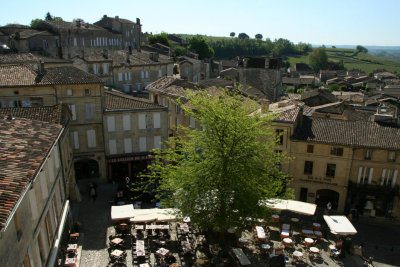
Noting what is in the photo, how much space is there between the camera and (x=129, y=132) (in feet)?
102

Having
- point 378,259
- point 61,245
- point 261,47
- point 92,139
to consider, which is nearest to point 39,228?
point 61,245

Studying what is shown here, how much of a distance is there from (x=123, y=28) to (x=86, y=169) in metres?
59.5

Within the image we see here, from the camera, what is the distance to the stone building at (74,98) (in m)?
28.1

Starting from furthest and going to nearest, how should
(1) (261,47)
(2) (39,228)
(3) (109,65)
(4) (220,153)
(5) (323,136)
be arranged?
1. (1) (261,47)
2. (3) (109,65)
3. (5) (323,136)
4. (4) (220,153)
5. (2) (39,228)

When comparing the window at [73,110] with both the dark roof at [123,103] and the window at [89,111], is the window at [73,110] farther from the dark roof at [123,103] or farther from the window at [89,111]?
the dark roof at [123,103]

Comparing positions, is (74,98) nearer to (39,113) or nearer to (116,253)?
(39,113)

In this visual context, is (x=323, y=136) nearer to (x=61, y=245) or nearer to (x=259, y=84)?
(x=61, y=245)

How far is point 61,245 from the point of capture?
1914 cm

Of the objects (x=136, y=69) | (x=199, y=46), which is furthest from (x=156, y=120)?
(x=199, y=46)

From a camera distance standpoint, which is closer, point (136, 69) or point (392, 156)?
point (392, 156)

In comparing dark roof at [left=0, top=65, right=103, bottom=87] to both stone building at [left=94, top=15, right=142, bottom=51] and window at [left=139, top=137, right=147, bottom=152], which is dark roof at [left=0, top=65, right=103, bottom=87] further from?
stone building at [left=94, top=15, right=142, bottom=51]

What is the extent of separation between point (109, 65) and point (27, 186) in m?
45.7

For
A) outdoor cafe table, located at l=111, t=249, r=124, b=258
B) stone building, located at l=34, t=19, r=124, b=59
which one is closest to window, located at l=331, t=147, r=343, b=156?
outdoor cafe table, located at l=111, t=249, r=124, b=258

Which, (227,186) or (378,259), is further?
(378,259)
